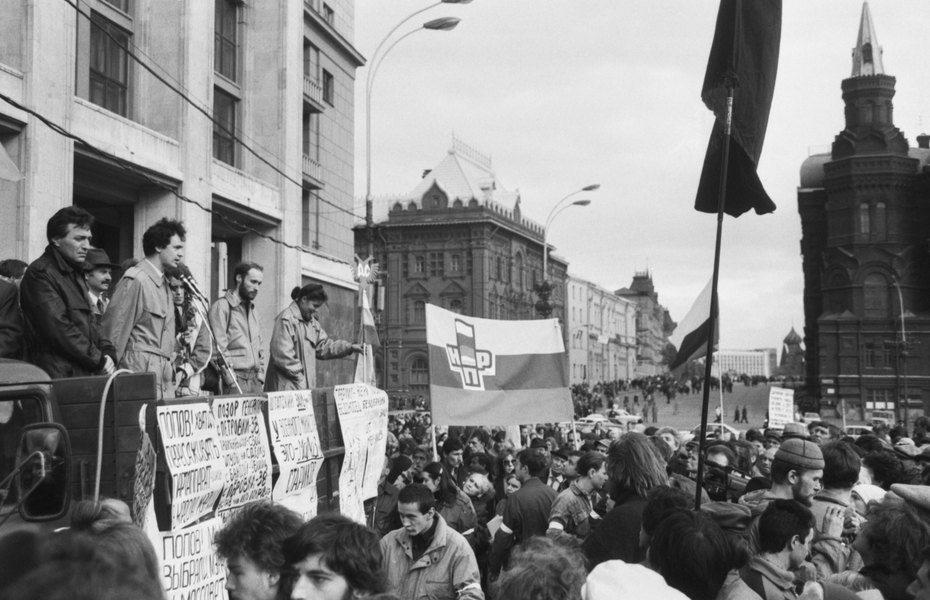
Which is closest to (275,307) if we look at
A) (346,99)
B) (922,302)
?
(346,99)

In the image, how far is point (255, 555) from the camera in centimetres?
402

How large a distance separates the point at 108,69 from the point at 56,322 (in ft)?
51.4

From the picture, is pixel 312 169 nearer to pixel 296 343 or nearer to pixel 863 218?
pixel 296 343

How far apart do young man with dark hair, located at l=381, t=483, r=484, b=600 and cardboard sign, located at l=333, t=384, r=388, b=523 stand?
64.8 inches

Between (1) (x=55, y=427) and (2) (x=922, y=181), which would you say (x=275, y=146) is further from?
(2) (x=922, y=181)

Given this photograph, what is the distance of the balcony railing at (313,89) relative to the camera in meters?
33.1

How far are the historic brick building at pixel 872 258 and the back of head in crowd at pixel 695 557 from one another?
76.9 meters

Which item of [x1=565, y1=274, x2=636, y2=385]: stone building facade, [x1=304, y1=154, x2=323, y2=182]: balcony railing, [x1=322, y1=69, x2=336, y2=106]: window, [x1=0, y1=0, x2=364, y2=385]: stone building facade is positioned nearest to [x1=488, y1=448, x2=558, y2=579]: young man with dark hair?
[x1=0, y1=0, x2=364, y2=385]: stone building facade

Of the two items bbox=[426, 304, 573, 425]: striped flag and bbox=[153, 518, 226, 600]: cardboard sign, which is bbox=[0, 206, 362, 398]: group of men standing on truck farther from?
bbox=[426, 304, 573, 425]: striped flag

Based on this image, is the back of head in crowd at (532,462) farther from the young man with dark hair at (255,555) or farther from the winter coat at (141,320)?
the young man with dark hair at (255,555)

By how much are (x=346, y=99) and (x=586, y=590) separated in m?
35.9

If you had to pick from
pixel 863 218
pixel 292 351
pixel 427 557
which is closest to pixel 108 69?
pixel 292 351

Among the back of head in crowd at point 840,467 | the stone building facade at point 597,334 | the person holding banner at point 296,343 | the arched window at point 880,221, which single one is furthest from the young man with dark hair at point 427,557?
the stone building facade at point 597,334

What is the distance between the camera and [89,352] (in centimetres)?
541
